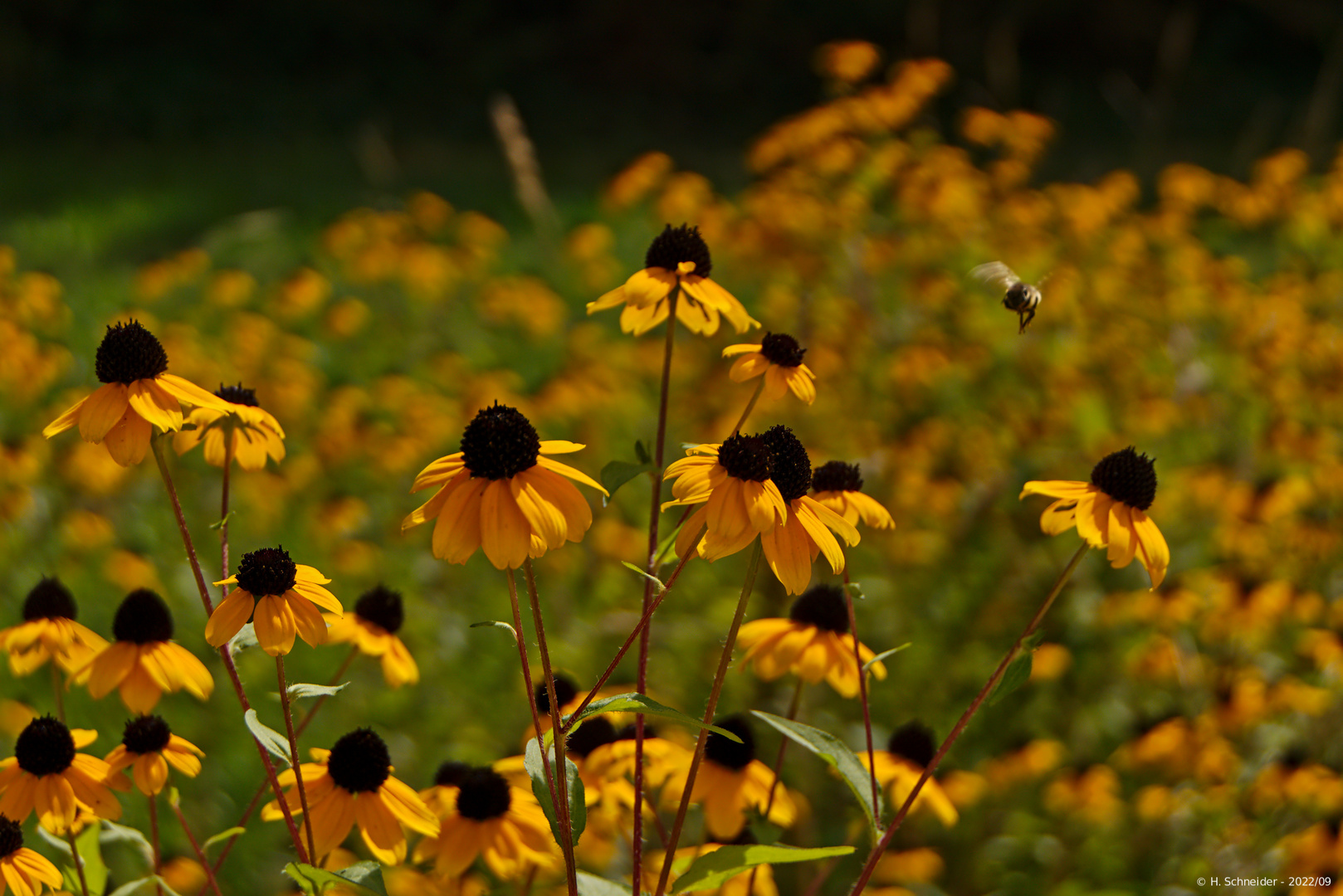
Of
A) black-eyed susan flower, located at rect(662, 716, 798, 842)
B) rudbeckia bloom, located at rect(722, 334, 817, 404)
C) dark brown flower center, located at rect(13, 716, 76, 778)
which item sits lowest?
dark brown flower center, located at rect(13, 716, 76, 778)

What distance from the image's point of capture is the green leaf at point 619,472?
1.11 meters

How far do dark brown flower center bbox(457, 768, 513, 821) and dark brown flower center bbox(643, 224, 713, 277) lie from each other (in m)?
0.68

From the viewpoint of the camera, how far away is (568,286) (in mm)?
6887

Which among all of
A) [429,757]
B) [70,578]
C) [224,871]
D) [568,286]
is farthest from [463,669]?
[568,286]

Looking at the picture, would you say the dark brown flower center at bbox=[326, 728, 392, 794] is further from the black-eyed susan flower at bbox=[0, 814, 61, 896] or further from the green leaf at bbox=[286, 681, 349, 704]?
the black-eyed susan flower at bbox=[0, 814, 61, 896]

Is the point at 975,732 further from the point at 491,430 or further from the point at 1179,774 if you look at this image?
the point at 491,430

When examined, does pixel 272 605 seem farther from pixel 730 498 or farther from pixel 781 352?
pixel 781 352

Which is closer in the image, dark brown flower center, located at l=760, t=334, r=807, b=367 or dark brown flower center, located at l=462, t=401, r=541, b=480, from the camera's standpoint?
dark brown flower center, located at l=462, t=401, r=541, b=480

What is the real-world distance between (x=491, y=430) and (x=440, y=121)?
55.7 feet

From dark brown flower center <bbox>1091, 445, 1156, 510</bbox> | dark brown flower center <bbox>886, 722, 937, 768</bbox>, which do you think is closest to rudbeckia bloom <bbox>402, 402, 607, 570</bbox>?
dark brown flower center <bbox>1091, 445, 1156, 510</bbox>

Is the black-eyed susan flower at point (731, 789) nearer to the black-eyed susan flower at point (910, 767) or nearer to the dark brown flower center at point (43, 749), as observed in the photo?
the black-eyed susan flower at point (910, 767)

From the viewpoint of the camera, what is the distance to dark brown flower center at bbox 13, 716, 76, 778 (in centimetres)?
119

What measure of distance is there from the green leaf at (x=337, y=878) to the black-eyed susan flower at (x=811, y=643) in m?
0.58

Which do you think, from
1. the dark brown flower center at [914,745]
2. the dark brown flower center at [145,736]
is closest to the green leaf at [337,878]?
the dark brown flower center at [145,736]
